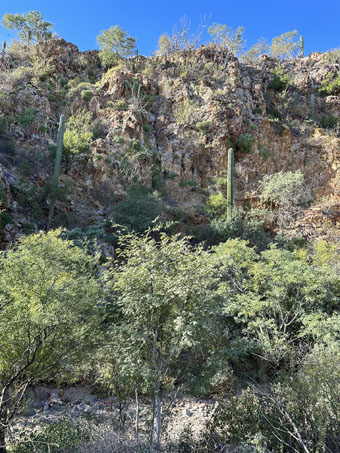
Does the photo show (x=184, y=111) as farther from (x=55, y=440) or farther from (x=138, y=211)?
(x=55, y=440)

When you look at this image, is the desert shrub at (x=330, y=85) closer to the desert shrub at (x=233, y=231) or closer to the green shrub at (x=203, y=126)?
the green shrub at (x=203, y=126)

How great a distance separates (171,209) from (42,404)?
30.1 feet

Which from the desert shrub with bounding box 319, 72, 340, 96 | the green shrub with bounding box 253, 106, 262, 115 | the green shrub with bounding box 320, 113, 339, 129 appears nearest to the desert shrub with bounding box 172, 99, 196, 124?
the green shrub with bounding box 253, 106, 262, 115

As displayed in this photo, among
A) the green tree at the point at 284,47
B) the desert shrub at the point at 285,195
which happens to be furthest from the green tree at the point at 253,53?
the desert shrub at the point at 285,195

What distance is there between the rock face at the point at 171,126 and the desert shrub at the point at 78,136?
0.50 meters

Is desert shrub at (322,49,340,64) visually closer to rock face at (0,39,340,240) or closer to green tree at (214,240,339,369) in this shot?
rock face at (0,39,340,240)

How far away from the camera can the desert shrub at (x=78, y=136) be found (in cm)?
1361

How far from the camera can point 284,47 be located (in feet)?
85.9

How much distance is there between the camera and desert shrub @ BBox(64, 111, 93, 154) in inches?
536

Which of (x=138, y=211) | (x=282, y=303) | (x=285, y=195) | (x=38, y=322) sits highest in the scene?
(x=285, y=195)

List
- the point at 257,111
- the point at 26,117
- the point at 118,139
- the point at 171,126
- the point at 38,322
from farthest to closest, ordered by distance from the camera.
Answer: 1. the point at 257,111
2. the point at 171,126
3. the point at 118,139
4. the point at 26,117
5. the point at 38,322

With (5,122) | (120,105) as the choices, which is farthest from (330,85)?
(5,122)

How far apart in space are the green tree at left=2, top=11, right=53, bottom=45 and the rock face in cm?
160

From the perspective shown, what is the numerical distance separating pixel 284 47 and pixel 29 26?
21.3m
